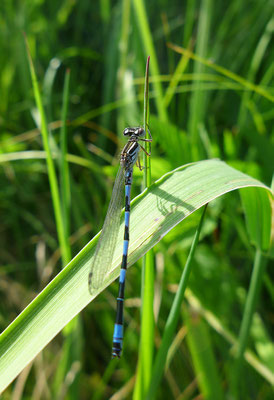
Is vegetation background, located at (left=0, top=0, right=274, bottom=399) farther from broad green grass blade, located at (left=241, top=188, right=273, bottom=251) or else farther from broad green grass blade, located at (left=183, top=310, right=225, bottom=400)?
broad green grass blade, located at (left=241, top=188, right=273, bottom=251)

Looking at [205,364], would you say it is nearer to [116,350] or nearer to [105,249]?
[116,350]

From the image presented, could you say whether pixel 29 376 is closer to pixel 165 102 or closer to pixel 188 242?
pixel 188 242

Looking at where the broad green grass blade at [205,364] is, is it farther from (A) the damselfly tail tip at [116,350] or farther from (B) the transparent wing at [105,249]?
(B) the transparent wing at [105,249]

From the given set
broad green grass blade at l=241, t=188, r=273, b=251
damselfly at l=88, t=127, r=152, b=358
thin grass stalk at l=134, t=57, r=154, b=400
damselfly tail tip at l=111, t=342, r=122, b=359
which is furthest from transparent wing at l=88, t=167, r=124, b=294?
broad green grass blade at l=241, t=188, r=273, b=251

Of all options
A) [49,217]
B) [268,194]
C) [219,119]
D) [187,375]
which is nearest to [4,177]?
[49,217]

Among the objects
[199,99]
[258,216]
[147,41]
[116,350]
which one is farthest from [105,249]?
[147,41]

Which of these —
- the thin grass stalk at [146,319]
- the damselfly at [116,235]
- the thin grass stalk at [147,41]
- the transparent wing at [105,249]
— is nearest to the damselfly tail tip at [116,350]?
the damselfly at [116,235]
